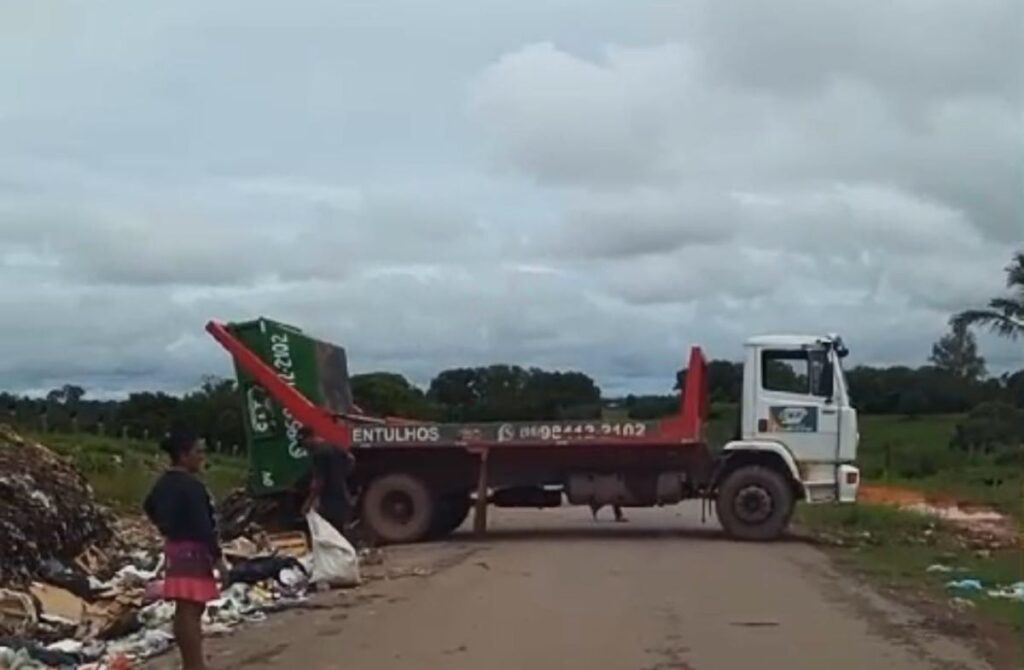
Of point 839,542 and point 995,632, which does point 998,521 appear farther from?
point 995,632

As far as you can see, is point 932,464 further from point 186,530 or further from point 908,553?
point 186,530

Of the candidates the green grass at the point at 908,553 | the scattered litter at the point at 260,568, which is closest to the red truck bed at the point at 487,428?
the green grass at the point at 908,553

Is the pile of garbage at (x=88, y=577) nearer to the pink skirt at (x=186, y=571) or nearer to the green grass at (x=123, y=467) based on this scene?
the pink skirt at (x=186, y=571)

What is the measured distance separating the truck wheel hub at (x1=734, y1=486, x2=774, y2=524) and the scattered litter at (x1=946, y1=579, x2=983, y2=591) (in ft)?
17.3

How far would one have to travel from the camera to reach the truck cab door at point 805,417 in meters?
24.7

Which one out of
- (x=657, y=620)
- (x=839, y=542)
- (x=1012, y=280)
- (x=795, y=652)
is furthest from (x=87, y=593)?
(x=1012, y=280)

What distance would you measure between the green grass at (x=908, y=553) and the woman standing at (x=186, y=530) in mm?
7522

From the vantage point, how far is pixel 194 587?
11.0m

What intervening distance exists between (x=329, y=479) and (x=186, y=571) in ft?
42.8

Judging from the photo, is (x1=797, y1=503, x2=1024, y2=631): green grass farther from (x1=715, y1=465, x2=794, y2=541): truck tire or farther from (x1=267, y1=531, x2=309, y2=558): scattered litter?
(x1=267, y1=531, x2=309, y2=558): scattered litter

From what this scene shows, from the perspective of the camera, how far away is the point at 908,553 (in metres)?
23.8

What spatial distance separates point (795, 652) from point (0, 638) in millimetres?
6250

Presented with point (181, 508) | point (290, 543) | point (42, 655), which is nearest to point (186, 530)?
point (181, 508)

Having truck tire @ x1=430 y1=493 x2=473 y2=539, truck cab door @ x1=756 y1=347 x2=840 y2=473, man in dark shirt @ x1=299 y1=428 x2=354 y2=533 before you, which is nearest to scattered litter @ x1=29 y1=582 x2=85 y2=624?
man in dark shirt @ x1=299 y1=428 x2=354 y2=533
